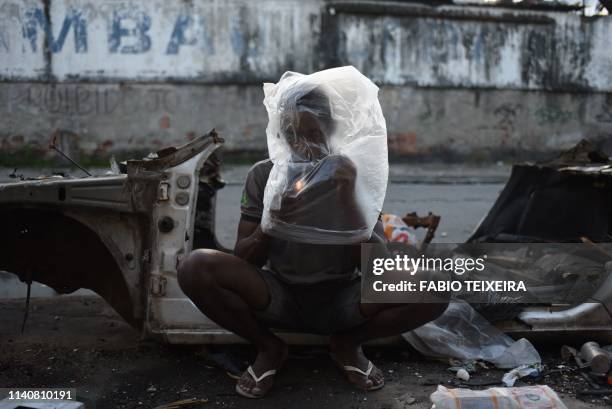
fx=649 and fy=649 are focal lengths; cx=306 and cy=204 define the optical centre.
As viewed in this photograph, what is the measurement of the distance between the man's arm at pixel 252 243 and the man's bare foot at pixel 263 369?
0.37m

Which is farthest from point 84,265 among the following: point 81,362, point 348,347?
point 348,347

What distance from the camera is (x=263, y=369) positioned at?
Answer: 2.67 m

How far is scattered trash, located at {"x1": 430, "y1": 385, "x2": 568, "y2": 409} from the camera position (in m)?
2.26

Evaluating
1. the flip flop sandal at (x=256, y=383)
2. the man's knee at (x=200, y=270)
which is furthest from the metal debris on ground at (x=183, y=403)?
the man's knee at (x=200, y=270)

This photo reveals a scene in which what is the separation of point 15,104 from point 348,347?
12.4 m

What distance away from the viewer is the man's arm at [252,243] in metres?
2.61

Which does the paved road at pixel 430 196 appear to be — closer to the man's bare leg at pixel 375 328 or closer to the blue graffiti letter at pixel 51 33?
the man's bare leg at pixel 375 328

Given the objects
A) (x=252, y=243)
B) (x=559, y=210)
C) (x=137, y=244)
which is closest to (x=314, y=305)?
(x=252, y=243)

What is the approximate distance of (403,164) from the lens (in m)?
14.6

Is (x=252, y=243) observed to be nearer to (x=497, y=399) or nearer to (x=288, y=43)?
(x=497, y=399)

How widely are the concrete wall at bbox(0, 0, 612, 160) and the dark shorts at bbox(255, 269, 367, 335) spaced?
11473 millimetres

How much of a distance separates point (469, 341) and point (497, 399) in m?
0.75

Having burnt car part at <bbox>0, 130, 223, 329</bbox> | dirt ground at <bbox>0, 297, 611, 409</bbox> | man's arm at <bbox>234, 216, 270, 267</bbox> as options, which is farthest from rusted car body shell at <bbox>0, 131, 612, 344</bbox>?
man's arm at <bbox>234, 216, 270, 267</bbox>

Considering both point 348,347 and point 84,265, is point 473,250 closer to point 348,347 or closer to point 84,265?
point 348,347
